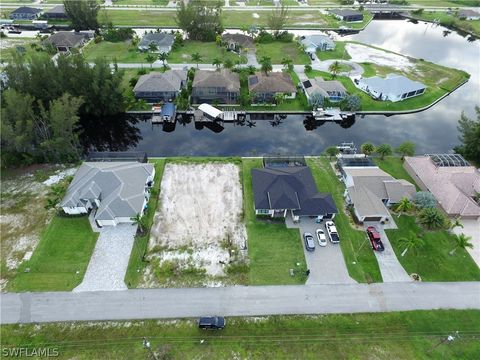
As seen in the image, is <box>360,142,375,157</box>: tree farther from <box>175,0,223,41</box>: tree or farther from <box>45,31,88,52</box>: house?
<box>45,31,88,52</box>: house

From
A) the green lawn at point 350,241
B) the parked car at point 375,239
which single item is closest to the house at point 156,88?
the green lawn at point 350,241

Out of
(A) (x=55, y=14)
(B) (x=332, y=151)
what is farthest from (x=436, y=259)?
(A) (x=55, y=14)

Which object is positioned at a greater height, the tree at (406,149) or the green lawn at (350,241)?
the tree at (406,149)

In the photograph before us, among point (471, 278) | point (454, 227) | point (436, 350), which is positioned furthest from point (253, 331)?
point (454, 227)

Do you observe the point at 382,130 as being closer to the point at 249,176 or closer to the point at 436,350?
the point at 249,176

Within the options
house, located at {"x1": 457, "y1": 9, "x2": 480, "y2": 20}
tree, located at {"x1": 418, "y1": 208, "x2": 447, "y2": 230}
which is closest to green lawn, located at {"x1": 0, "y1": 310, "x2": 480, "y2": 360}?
tree, located at {"x1": 418, "y1": 208, "x2": 447, "y2": 230}

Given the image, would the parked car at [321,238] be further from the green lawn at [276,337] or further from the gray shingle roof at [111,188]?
the gray shingle roof at [111,188]
